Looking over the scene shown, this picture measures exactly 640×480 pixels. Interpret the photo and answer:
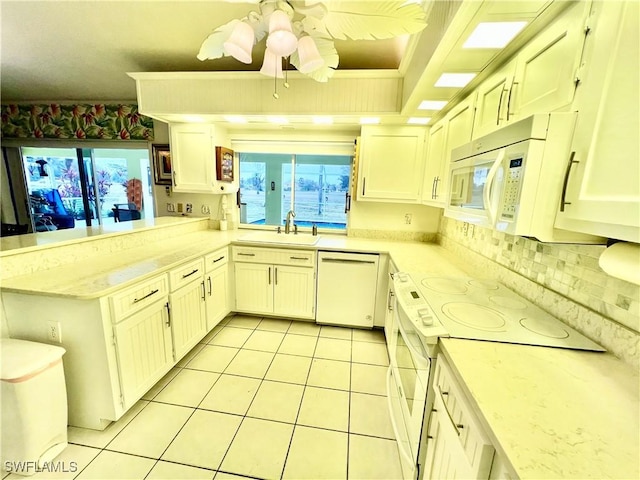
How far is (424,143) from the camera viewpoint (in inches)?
103

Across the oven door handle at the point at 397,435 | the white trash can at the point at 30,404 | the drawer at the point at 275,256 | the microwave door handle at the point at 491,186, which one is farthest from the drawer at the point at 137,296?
the microwave door handle at the point at 491,186

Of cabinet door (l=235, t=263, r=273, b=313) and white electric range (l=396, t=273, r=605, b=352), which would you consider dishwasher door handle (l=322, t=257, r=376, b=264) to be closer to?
cabinet door (l=235, t=263, r=273, b=313)

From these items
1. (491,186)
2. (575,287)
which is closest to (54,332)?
(491,186)

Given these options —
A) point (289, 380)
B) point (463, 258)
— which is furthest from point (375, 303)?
point (289, 380)

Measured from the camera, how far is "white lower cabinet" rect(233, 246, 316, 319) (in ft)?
8.86

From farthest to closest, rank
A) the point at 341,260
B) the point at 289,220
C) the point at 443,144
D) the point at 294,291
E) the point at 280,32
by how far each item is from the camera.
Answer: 1. the point at 289,220
2. the point at 294,291
3. the point at 341,260
4. the point at 443,144
5. the point at 280,32

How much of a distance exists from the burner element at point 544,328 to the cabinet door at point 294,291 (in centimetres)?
183

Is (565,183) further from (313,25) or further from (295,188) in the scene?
(295,188)

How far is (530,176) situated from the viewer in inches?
37.0

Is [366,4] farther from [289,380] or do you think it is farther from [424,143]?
[289,380]

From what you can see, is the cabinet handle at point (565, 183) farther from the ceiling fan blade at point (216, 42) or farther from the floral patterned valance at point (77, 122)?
the floral patterned valance at point (77, 122)

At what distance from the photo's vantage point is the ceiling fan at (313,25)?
1.06m

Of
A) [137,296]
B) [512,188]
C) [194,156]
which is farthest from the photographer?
[194,156]

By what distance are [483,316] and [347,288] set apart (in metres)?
1.54
